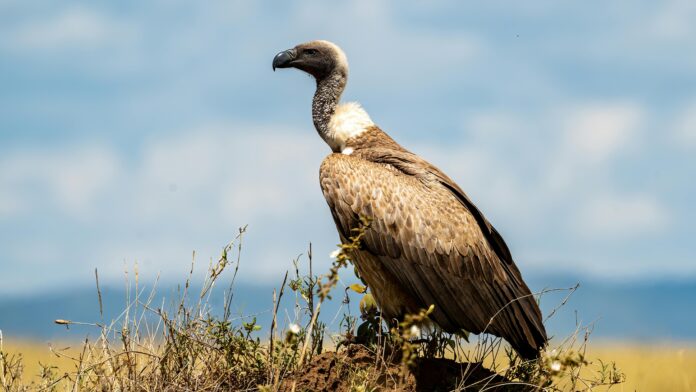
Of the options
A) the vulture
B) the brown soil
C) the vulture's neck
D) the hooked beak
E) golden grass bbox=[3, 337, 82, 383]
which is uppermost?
the hooked beak

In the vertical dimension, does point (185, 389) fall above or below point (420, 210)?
below

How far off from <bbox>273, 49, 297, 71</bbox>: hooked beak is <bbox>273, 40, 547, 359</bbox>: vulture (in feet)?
6.80

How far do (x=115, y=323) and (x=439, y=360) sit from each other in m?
2.83

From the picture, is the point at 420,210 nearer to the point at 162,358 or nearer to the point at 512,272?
the point at 512,272

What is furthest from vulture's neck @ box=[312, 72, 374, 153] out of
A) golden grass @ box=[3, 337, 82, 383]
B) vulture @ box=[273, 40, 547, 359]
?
golden grass @ box=[3, 337, 82, 383]

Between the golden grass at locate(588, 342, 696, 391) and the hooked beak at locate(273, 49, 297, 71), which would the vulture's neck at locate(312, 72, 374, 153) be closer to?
the hooked beak at locate(273, 49, 297, 71)

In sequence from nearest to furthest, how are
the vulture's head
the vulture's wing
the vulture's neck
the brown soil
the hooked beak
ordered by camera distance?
the brown soil → the vulture's wing → the vulture's neck → the vulture's head → the hooked beak

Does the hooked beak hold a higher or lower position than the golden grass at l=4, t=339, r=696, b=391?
higher

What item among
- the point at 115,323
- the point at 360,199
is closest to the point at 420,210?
the point at 360,199

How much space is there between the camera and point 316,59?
10.6m

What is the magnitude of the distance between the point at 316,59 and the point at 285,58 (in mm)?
380

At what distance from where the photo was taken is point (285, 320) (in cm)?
827

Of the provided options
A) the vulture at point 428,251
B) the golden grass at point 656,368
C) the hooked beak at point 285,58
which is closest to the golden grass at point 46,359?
the golden grass at point 656,368

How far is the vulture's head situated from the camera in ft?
34.4
